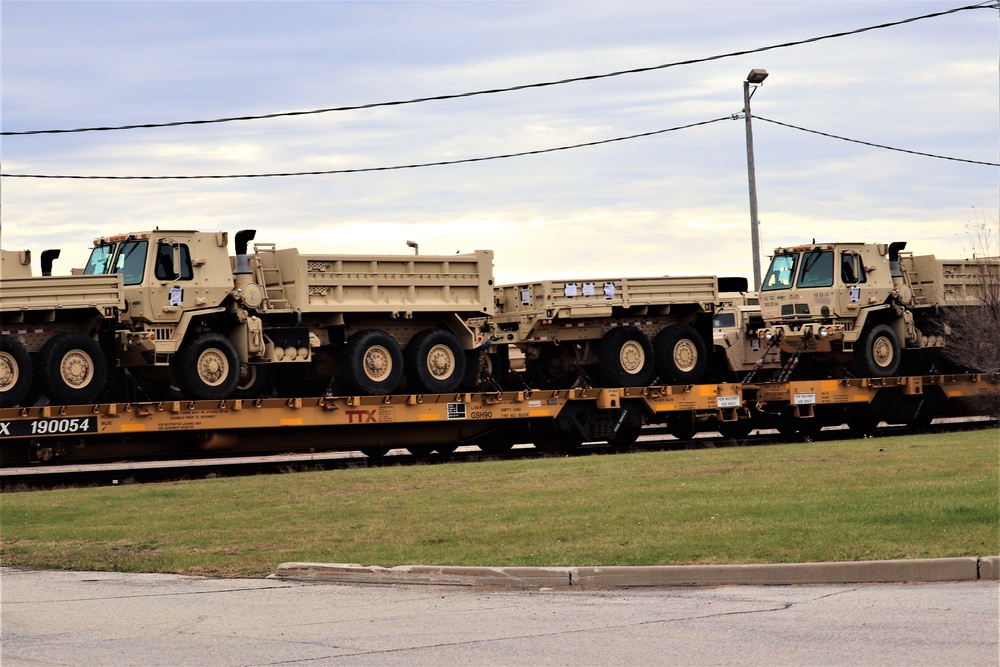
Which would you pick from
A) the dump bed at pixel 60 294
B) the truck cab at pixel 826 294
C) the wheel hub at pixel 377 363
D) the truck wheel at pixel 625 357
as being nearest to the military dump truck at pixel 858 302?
the truck cab at pixel 826 294

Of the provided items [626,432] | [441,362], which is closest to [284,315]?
[441,362]

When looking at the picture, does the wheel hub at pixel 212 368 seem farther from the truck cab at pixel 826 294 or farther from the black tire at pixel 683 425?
the truck cab at pixel 826 294

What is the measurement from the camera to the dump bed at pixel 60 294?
1897cm

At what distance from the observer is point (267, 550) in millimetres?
12094

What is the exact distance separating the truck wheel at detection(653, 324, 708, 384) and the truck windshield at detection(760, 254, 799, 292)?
7.61 feet

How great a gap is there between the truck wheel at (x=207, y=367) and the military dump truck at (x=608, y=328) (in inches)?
208

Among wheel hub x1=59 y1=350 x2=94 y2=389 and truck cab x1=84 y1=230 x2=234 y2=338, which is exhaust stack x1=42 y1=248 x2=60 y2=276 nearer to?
truck cab x1=84 y1=230 x2=234 y2=338

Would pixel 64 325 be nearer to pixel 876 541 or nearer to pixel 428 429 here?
pixel 428 429

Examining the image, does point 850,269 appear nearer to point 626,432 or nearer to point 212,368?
point 626,432

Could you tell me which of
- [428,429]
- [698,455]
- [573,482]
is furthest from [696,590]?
[428,429]

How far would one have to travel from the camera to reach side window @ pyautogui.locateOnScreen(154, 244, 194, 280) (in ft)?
67.7

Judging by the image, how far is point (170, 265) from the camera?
2075 centimetres

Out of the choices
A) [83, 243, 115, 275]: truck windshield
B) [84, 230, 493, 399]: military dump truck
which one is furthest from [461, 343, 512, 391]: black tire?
[83, 243, 115, 275]: truck windshield

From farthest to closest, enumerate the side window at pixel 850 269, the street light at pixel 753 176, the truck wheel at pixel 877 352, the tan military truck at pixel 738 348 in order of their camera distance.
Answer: the street light at pixel 753 176 < the tan military truck at pixel 738 348 < the truck wheel at pixel 877 352 < the side window at pixel 850 269
